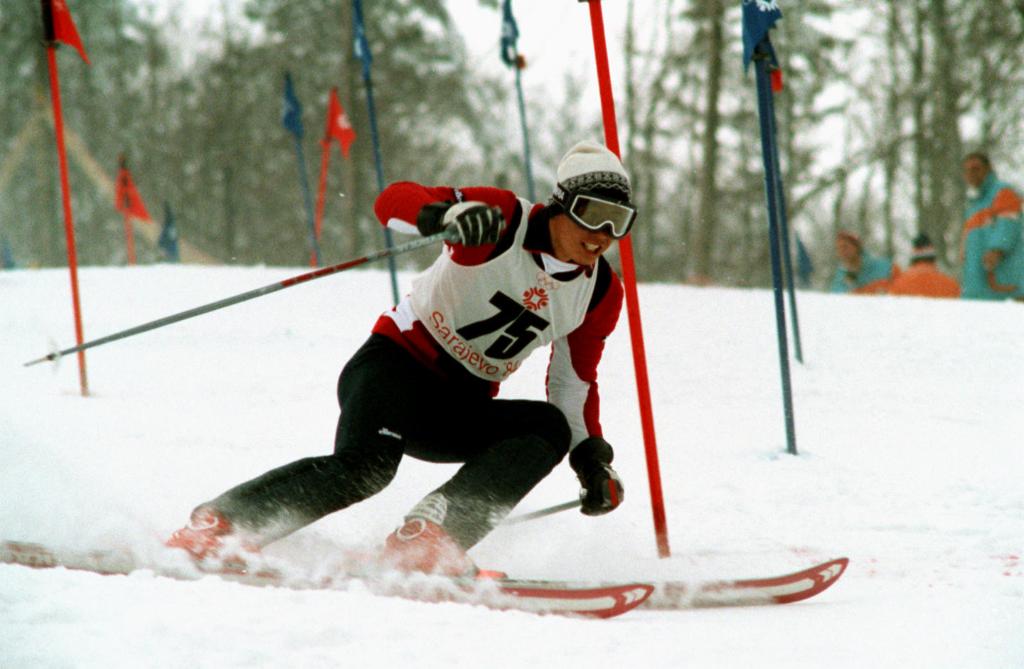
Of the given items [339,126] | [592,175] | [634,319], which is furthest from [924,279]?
[592,175]

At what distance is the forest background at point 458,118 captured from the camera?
634 inches

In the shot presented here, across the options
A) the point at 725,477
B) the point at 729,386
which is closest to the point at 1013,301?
the point at 729,386

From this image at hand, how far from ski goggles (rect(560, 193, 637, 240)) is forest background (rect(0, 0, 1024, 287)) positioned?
1113 centimetres

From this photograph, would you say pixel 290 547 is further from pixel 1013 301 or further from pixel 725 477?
pixel 1013 301

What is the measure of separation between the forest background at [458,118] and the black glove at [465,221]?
444 inches

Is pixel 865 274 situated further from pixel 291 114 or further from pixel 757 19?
pixel 291 114

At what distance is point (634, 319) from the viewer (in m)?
3.12

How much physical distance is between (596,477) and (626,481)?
4.66 ft

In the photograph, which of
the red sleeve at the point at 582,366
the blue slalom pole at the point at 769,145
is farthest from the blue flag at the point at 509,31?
the red sleeve at the point at 582,366

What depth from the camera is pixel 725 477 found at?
4223mm

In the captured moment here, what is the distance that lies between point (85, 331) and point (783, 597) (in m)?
6.66

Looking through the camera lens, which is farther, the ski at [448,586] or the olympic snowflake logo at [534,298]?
the olympic snowflake logo at [534,298]

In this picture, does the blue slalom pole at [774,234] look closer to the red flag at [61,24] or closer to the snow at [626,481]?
the snow at [626,481]

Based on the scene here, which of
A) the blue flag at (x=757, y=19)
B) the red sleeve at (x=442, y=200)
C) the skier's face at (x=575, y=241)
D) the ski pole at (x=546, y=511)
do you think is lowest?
the ski pole at (x=546, y=511)
